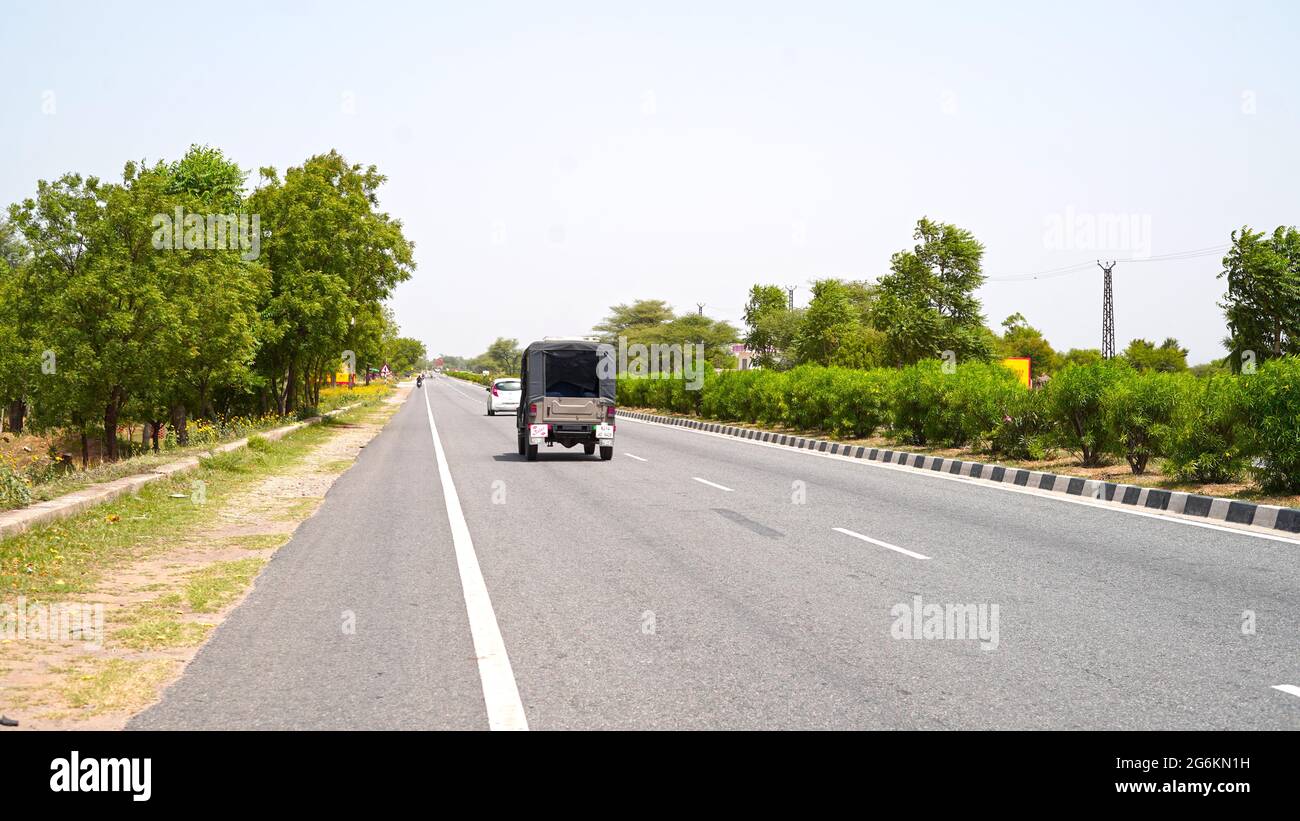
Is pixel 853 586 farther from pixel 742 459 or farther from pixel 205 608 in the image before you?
pixel 742 459

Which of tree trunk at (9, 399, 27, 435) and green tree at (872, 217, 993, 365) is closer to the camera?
tree trunk at (9, 399, 27, 435)

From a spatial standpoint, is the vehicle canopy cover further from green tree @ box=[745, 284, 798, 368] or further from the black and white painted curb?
green tree @ box=[745, 284, 798, 368]

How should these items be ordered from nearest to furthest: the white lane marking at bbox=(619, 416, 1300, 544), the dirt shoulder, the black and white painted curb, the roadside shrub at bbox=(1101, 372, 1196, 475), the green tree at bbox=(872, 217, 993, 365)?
the dirt shoulder < the white lane marking at bbox=(619, 416, 1300, 544) < the black and white painted curb < the roadside shrub at bbox=(1101, 372, 1196, 475) < the green tree at bbox=(872, 217, 993, 365)

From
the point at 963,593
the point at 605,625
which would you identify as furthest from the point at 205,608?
the point at 963,593

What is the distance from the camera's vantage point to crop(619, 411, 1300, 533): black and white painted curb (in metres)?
12.5

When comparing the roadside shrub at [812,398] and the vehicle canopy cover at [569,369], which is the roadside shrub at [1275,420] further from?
the roadside shrub at [812,398]

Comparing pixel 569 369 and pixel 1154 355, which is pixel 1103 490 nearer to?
pixel 569 369

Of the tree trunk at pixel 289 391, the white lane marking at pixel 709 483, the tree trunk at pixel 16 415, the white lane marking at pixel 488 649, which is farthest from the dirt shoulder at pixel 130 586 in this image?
the tree trunk at pixel 16 415

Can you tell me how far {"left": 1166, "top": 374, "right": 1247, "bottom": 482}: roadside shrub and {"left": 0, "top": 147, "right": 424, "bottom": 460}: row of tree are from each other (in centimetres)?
2137

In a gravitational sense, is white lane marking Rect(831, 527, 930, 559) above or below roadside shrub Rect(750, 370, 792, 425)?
below

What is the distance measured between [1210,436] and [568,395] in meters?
11.8

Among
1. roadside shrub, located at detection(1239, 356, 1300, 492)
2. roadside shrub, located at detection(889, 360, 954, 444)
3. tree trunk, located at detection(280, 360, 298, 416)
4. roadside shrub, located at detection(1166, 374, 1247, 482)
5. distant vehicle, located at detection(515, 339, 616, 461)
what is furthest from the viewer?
tree trunk, located at detection(280, 360, 298, 416)

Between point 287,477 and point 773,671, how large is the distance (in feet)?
47.4

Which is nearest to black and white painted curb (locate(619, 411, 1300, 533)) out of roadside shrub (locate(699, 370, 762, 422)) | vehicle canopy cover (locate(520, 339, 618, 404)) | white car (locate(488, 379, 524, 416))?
vehicle canopy cover (locate(520, 339, 618, 404))
